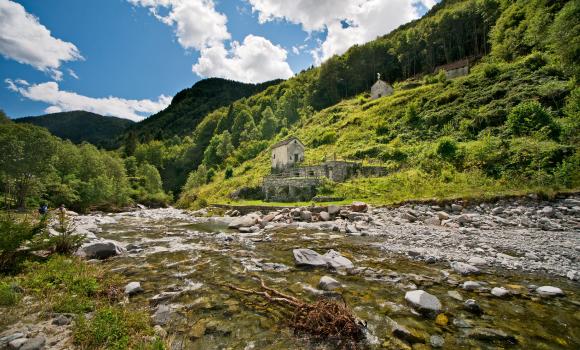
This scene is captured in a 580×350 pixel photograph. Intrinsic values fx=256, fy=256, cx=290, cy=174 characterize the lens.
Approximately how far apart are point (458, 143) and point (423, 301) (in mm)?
31748

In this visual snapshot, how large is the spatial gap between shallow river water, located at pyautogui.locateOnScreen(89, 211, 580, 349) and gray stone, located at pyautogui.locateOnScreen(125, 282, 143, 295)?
28cm

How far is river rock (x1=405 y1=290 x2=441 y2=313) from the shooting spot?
18.5 feet

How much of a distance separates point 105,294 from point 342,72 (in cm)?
9301

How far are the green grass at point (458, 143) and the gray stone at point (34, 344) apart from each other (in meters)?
21.3

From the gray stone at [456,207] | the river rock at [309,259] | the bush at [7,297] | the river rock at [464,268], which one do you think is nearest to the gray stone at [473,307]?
the river rock at [464,268]

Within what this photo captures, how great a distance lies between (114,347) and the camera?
3.98 metres

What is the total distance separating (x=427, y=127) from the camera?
41.3 m

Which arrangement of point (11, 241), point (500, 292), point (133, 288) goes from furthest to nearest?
point (11, 241), point (133, 288), point (500, 292)

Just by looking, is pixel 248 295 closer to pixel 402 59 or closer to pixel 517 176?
pixel 517 176

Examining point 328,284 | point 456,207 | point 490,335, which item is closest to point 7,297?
point 328,284

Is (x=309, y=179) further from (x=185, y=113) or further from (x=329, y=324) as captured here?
(x=185, y=113)

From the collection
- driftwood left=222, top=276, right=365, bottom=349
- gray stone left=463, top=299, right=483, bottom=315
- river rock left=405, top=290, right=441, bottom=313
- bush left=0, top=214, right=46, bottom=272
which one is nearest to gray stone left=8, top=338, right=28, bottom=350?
bush left=0, top=214, right=46, bottom=272

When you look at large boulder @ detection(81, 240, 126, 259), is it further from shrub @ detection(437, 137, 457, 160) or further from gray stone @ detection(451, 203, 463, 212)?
shrub @ detection(437, 137, 457, 160)

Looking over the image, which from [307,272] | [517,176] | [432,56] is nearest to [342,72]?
[432,56]
